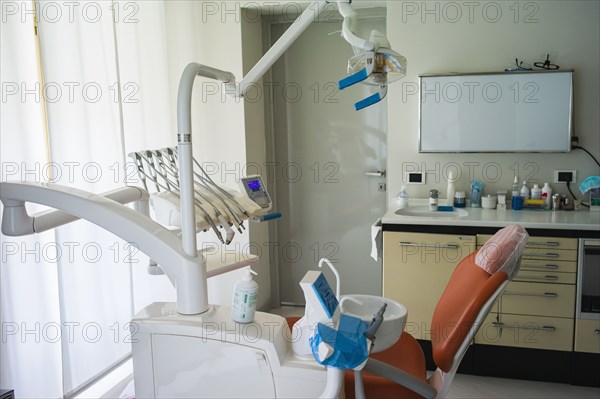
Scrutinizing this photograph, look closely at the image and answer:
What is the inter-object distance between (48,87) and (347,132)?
2.16m

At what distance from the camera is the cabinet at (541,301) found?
2.79m

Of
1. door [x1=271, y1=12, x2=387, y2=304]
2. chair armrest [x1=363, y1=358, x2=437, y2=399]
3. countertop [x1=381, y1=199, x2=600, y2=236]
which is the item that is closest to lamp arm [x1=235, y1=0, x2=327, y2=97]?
chair armrest [x1=363, y1=358, x2=437, y2=399]

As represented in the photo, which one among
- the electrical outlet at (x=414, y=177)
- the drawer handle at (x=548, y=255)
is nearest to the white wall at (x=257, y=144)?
the electrical outlet at (x=414, y=177)

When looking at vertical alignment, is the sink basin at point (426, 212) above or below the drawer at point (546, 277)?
above

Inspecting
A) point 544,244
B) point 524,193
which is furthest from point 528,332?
point 524,193

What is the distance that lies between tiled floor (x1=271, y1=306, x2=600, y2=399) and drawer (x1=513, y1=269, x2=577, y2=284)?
0.61m

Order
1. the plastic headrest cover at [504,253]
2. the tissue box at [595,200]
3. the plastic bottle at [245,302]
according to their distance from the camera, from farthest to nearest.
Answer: the tissue box at [595,200], the plastic headrest cover at [504,253], the plastic bottle at [245,302]

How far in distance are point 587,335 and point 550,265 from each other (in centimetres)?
43

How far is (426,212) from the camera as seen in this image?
3309 mm

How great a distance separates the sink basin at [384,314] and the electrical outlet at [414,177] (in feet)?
5.94

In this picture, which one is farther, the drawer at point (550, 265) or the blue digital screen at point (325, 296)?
the drawer at point (550, 265)

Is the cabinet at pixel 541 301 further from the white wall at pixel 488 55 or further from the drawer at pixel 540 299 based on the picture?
the white wall at pixel 488 55

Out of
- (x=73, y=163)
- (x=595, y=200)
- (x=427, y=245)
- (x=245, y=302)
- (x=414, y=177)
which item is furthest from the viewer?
(x=414, y=177)

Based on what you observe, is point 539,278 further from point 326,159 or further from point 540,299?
point 326,159
